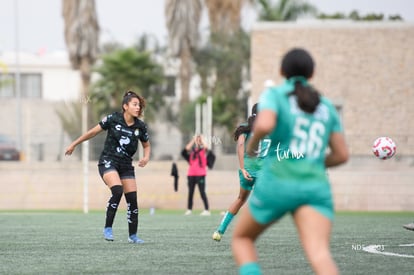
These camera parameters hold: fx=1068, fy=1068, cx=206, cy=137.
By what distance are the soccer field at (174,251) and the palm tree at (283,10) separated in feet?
124

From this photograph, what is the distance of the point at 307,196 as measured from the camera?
6.74m

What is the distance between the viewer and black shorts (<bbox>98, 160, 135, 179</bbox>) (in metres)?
13.4

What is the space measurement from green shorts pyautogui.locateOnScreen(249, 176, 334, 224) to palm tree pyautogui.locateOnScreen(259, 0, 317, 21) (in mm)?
47541

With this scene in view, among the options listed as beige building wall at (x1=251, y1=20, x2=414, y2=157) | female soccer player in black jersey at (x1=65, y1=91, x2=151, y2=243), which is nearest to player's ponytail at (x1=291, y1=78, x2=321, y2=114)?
female soccer player in black jersey at (x1=65, y1=91, x2=151, y2=243)

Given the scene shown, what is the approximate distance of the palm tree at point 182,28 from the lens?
52.9 m

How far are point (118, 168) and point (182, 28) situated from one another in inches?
1576

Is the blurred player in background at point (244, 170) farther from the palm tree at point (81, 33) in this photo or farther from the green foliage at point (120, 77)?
the palm tree at point (81, 33)

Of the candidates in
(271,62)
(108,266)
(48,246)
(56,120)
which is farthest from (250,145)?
(56,120)

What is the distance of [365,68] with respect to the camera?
39.5 m

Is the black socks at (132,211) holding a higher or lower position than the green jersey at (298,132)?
lower

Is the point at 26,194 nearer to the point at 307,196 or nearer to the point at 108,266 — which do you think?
the point at 108,266

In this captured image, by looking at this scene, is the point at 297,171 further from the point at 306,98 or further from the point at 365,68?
the point at 365,68

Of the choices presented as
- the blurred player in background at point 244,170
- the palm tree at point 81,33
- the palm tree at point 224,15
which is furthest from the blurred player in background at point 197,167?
the palm tree at point 224,15

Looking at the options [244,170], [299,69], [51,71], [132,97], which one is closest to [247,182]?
[244,170]
